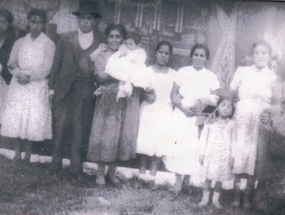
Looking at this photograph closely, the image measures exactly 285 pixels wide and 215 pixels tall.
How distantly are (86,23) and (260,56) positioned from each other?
239 centimetres

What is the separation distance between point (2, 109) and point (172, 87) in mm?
2314

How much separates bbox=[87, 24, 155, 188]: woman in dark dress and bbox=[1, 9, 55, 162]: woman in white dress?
652mm

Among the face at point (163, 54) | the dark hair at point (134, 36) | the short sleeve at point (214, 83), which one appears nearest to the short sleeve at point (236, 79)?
the short sleeve at point (214, 83)

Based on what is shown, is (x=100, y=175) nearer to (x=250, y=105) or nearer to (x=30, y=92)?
(x=30, y=92)

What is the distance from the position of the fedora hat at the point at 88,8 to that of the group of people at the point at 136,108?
0.01 meters

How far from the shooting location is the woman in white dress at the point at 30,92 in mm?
2811

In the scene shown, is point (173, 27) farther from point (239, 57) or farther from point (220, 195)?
point (220, 195)

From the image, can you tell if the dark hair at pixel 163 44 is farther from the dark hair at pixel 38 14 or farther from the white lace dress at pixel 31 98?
the dark hair at pixel 38 14

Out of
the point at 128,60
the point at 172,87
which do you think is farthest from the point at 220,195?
the point at 128,60

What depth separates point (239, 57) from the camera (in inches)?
112

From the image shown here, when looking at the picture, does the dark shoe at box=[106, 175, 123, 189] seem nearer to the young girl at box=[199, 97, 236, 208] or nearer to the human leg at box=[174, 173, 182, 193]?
the human leg at box=[174, 173, 182, 193]

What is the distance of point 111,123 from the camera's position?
278 cm

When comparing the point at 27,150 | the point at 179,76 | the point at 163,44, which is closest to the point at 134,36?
the point at 163,44

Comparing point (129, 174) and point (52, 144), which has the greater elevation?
point (52, 144)
